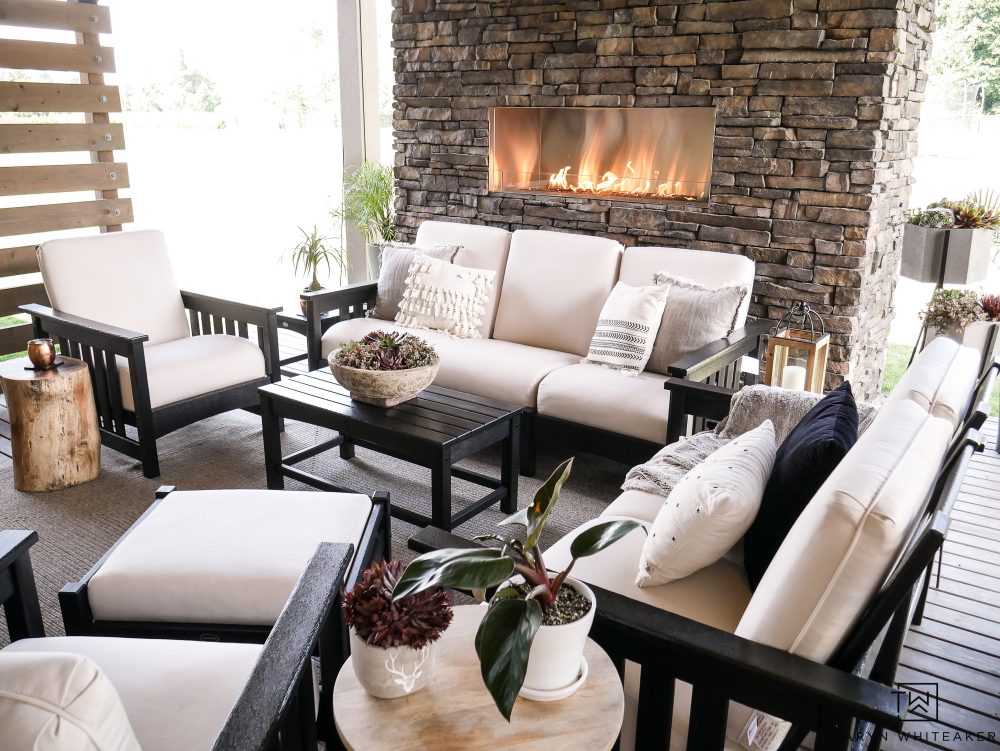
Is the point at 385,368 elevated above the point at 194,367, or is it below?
above

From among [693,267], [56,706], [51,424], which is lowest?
[51,424]

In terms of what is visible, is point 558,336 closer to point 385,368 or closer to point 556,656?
point 385,368

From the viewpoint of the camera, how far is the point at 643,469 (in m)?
2.35

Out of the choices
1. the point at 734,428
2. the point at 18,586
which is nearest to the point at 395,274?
the point at 734,428

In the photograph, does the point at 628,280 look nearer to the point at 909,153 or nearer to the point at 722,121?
the point at 722,121

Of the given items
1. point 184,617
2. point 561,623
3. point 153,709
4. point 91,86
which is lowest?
point 184,617

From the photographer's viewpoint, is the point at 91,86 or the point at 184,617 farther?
the point at 91,86

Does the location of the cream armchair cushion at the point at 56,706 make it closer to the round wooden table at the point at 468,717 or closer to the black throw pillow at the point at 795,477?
the round wooden table at the point at 468,717

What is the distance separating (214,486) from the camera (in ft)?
10.8

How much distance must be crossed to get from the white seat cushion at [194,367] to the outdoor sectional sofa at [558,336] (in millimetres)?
381

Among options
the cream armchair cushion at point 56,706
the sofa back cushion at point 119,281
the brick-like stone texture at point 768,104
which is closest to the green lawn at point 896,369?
the brick-like stone texture at point 768,104

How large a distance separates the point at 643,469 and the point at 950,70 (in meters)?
3.52

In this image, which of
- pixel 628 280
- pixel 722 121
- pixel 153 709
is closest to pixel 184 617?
pixel 153 709

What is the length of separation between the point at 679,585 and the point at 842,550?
0.59 metres
